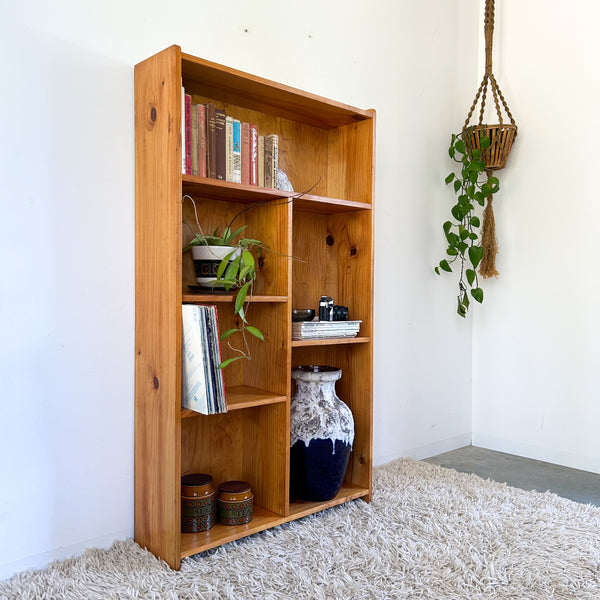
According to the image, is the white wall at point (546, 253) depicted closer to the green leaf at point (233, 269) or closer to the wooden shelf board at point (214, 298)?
the wooden shelf board at point (214, 298)

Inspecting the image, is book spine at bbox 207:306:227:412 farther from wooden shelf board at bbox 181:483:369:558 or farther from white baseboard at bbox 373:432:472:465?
white baseboard at bbox 373:432:472:465

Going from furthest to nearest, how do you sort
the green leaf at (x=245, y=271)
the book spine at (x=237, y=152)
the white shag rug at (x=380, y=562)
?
the book spine at (x=237, y=152) → the green leaf at (x=245, y=271) → the white shag rug at (x=380, y=562)

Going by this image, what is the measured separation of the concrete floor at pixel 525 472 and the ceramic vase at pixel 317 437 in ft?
2.94

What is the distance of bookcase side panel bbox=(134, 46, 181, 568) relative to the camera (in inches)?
66.3

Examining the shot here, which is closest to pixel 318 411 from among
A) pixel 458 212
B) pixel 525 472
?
pixel 525 472

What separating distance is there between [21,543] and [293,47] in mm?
1996

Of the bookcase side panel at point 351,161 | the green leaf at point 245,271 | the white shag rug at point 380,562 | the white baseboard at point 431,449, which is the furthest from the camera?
the white baseboard at point 431,449

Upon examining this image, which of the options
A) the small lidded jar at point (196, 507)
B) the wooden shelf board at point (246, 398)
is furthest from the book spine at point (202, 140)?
the small lidded jar at point (196, 507)

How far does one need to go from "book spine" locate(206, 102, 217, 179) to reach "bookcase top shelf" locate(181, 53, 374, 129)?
112mm

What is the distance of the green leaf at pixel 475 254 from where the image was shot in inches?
114

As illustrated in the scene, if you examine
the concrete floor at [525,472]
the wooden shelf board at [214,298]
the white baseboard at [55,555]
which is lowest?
the concrete floor at [525,472]

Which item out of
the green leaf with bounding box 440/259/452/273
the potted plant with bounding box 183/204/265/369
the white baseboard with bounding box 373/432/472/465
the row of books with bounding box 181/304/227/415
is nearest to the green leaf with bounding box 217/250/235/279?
the potted plant with bounding box 183/204/265/369

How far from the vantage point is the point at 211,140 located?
1.84 metres

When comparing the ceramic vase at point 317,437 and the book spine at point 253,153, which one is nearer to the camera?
the book spine at point 253,153
